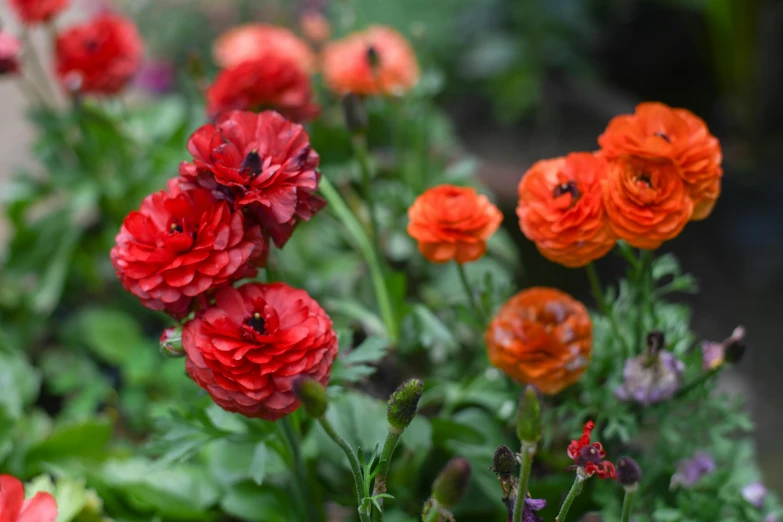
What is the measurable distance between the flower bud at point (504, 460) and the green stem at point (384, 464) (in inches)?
2.9

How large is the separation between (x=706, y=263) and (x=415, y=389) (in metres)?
1.74

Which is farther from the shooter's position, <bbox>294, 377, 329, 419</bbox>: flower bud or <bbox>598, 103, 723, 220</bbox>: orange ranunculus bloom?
<bbox>598, 103, 723, 220</bbox>: orange ranunculus bloom

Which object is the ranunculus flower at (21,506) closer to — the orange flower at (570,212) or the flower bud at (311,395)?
the flower bud at (311,395)

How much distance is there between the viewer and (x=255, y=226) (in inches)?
23.3

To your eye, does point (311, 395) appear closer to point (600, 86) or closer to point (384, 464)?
point (384, 464)

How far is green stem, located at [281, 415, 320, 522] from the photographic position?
0.70 meters

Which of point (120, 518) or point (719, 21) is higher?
point (719, 21)

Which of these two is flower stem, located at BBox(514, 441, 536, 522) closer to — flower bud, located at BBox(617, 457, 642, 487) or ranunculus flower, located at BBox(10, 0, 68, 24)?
flower bud, located at BBox(617, 457, 642, 487)

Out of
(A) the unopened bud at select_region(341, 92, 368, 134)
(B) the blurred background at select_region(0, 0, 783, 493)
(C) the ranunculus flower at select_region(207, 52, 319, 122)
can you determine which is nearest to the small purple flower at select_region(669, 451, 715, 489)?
→ (A) the unopened bud at select_region(341, 92, 368, 134)

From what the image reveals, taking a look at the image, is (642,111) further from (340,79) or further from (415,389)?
(340,79)

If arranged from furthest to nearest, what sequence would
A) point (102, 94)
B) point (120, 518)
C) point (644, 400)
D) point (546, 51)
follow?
1. point (546, 51)
2. point (102, 94)
3. point (120, 518)
4. point (644, 400)

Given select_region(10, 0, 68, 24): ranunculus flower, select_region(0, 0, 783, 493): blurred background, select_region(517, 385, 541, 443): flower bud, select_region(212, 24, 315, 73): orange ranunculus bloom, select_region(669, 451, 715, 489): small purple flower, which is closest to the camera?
select_region(517, 385, 541, 443): flower bud

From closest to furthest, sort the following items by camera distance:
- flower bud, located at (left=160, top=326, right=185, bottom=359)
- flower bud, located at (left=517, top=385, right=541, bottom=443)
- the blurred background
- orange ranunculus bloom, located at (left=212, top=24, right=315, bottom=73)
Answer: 1. flower bud, located at (left=517, top=385, right=541, bottom=443)
2. flower bud, located at (left=160, top=326, right=185, bottom=359)
3. orange ranunculus bloom, located at (left=212, top=24, right=315, bottom=73)
4. the blurred background

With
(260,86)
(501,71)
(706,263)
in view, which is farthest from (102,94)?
(706,263)
